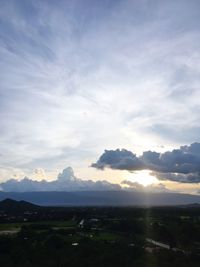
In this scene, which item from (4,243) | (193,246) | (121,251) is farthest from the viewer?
(193,246)

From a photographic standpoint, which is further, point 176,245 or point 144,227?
point 144,227

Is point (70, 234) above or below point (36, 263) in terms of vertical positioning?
above

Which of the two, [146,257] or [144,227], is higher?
[144,227]

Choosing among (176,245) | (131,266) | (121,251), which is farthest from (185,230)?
(131,266)

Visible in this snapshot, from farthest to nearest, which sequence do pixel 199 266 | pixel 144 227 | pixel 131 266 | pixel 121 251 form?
1. pixel 144 227
2. pixel 121 251
3. pixel 199 266
4. pixel 131 266

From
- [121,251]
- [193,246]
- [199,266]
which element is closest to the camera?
[199,266]

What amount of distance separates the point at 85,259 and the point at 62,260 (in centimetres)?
263

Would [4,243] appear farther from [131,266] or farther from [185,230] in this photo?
[185,230]

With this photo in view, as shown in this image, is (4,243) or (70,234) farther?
(70,234)

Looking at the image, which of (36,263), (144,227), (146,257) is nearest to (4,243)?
(36,263)

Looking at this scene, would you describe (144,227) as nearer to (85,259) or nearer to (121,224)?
(121,224)

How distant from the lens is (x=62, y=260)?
5175cm

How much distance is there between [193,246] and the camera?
3019 inches

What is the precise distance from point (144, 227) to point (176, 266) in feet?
188
